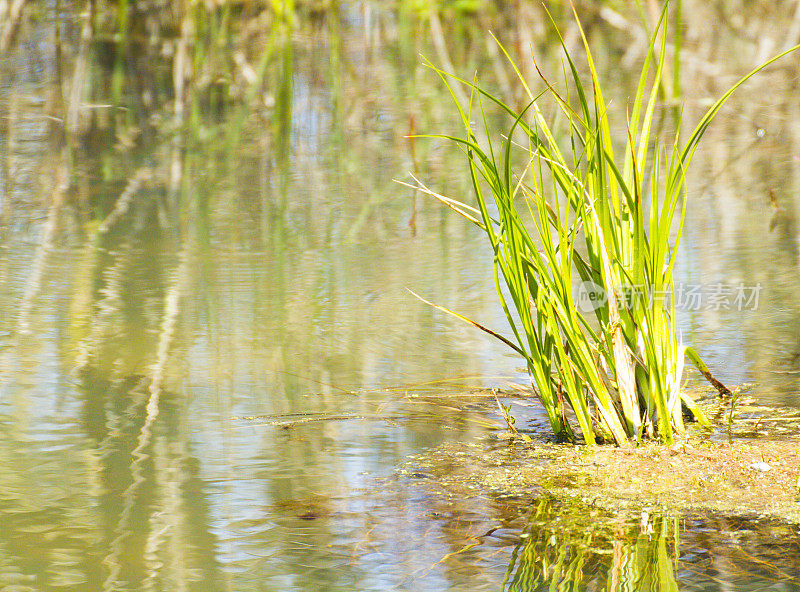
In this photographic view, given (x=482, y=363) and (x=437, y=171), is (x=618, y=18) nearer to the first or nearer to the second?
(x=437, y=171)

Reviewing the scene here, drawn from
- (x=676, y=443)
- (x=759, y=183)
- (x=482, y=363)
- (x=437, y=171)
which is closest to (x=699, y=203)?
(x=759, y=183)

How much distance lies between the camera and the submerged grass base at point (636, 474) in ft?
5.35

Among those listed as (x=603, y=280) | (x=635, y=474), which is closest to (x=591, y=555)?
(x=635, y=474)

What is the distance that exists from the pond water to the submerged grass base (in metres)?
0.05

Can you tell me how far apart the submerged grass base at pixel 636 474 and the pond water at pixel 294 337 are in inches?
1.8

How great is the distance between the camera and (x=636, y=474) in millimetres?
1730

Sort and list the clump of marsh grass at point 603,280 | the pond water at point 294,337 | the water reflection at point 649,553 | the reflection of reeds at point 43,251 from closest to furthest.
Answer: the water reflection at point 649,553
the pond water at point 294,337
the clump of marsh grass at point 603,280
the reflection of reeds at point 43,251

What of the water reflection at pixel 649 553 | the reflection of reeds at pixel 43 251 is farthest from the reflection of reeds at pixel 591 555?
the reflection of reeds at pixel 43 251

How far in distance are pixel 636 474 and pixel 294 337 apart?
3.56 ft

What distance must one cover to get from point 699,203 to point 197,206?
179 centimetres

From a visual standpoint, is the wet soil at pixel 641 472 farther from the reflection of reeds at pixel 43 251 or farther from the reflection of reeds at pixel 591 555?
the reflection of reeds at pixel 43 251

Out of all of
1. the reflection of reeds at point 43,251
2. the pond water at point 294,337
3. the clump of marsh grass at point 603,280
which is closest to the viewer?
the pond water at point 294,337

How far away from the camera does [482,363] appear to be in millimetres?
2391

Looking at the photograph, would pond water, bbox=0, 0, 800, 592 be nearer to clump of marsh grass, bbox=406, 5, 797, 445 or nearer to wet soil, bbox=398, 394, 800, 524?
wet soil, bbox=398, 394, 800, 524
